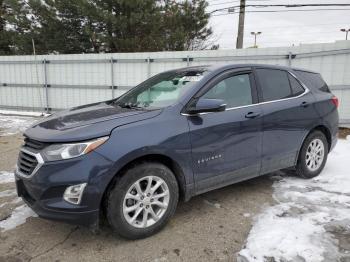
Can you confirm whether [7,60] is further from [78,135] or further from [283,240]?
[283,240]

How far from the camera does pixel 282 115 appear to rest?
4.21 metres

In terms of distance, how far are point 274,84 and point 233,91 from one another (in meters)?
0.74

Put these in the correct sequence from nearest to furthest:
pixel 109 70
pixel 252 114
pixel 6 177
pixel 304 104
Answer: pixel 252 114, pixel 304 104, pixel 6 177, pixel 109 70

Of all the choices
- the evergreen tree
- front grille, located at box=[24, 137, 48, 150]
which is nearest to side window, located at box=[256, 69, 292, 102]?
front grille, located at box=[24, 137, 48, 150]

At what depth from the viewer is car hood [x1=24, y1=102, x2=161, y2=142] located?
2.94 m

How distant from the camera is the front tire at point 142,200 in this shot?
9.80 feet

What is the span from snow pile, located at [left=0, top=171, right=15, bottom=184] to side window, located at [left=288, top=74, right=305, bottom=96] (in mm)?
4073

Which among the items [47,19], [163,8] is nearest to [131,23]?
[163,8]

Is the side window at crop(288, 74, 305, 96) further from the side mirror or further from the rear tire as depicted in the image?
the side mirror

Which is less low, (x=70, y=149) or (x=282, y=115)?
(x=282, y=115)

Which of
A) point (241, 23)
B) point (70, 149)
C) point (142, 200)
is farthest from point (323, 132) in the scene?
point (241, 23)

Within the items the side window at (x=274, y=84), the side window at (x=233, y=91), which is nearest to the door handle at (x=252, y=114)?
the side window at (x=233, y=91)

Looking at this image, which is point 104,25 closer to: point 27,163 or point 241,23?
point 241,23

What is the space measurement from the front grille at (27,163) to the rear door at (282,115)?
97.8 inches
